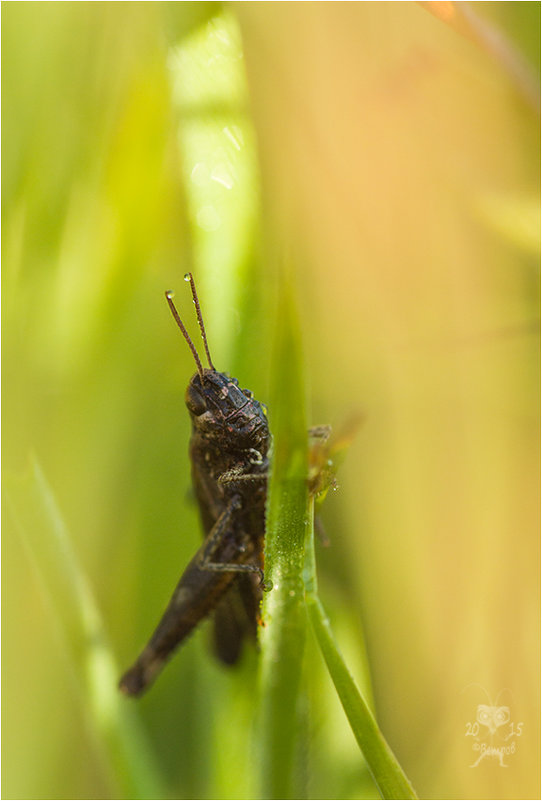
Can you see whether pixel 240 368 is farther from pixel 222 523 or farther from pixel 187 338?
pixel 222 523

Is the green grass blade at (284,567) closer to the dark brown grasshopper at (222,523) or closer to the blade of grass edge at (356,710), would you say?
the blade of grass edge at (356,710)

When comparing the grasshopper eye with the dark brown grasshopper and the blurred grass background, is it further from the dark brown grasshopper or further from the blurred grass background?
the blurred grass background

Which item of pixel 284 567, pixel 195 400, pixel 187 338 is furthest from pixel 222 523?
pixel 284 567

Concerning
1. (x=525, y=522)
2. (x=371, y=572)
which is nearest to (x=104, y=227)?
Answer: (x=371, y=572)

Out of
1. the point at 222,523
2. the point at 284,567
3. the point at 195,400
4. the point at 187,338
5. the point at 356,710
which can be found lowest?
the point at 356,710

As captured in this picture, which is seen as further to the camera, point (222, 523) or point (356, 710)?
point (222, 523)
